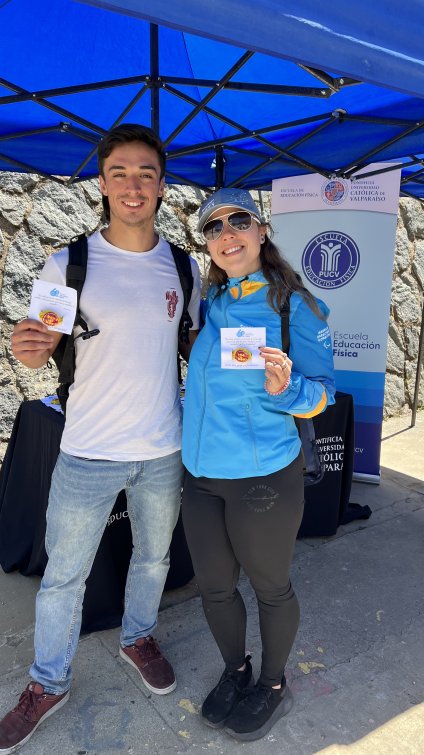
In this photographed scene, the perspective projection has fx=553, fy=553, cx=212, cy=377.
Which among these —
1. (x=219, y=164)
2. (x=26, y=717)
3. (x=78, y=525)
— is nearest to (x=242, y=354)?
(x=78, y=525)

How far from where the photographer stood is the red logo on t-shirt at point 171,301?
1.87 metres

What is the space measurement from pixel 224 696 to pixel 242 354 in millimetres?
1279

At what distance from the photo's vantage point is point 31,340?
1.67m

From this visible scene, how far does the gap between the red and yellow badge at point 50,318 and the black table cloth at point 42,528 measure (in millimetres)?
972

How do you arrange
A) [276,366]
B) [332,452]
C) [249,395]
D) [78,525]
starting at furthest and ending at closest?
[332,452] → [78,525] → [249,395] → [276,366]

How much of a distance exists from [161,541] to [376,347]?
2902mm

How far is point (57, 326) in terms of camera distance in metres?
1.63

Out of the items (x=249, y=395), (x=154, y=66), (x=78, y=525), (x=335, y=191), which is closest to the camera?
(x=249, y=395)

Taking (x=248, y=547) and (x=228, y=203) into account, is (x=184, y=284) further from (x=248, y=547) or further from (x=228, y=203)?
(x=248, y=547)

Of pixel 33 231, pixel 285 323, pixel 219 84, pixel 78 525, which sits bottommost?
pixel 78 525

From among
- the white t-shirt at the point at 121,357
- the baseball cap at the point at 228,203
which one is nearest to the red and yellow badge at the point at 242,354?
the white t-shirt at the point at 121,357

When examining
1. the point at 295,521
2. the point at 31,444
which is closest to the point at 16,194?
the point at 31,444

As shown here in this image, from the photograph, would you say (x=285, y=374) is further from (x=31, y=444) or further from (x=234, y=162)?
(x=234, y=162)

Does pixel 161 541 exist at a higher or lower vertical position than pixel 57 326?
lower
